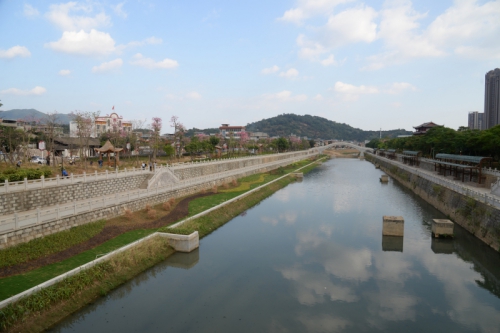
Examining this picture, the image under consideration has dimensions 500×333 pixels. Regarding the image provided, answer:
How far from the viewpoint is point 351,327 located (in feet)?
35.0

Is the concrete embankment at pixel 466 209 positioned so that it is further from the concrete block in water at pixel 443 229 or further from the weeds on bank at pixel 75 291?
the weeds on bank at pixel 75 291

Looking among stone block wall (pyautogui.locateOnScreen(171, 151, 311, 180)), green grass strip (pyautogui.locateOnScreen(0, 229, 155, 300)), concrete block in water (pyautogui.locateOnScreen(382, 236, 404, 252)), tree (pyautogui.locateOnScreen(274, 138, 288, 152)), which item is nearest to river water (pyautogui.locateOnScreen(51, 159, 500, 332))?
concrete block in water (pyautogui.locateOnScreen(382, 236, 404, 252))

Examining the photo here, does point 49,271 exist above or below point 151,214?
below

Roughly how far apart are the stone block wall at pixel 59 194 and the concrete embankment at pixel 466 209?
23776mm

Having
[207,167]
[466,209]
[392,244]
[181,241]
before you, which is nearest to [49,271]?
[181,241]

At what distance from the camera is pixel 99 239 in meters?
15.9

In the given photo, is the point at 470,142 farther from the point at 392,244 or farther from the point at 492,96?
the point at 492,96

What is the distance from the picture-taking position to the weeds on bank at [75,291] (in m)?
9.64

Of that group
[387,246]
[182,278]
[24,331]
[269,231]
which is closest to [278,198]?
[269,231]

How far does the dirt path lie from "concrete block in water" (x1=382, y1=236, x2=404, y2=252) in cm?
1295

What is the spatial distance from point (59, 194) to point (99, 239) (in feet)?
16.5

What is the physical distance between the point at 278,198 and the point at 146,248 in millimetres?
19959

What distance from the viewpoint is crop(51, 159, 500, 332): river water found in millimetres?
10906

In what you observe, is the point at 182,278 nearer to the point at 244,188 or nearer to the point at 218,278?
the point at 218,278
